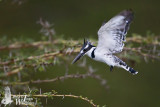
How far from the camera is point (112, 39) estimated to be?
802 mm

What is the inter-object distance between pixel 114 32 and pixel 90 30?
1354mm

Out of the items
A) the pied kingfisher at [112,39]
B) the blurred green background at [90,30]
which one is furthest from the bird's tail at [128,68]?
the blurred green background at [90,30]

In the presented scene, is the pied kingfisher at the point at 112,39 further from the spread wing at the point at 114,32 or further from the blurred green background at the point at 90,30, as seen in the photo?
the blurred green background at the point at 90,30

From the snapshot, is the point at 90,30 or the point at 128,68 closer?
the point at 128,68

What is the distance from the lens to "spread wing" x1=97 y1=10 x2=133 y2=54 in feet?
2.52

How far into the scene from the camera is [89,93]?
5.92 ft

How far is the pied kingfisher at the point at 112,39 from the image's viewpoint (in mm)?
771

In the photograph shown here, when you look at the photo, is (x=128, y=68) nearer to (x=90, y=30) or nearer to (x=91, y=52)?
(x=91, y=52)

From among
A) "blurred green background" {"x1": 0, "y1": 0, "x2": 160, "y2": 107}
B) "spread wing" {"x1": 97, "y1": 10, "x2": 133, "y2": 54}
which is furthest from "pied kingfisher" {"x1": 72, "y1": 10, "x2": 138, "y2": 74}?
"blurred green background" {"x1": 0, "y1": 0, "x2": 160, "y2": 107}

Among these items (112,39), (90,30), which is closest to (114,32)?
(112,39)

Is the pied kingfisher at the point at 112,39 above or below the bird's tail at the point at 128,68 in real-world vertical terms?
above

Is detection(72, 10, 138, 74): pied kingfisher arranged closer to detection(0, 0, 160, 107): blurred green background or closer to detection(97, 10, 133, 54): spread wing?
detection(97, 10, 133, 54): spread wing

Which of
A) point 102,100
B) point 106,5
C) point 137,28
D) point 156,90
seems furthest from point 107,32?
point 106,5

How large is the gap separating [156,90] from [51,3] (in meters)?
1.07
